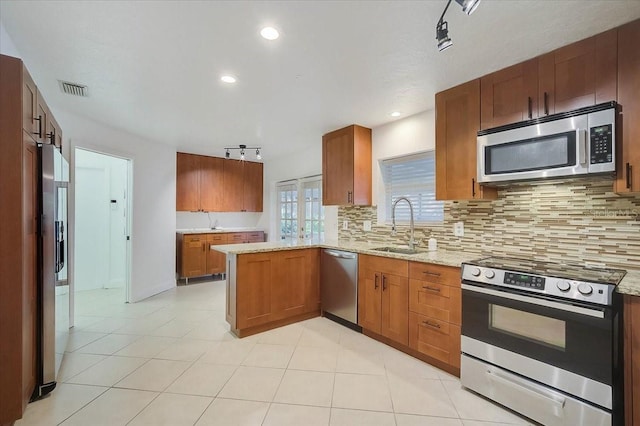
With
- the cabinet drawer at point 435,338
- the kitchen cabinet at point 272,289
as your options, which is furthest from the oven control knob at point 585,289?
the kitchen cabinet at point 272,289

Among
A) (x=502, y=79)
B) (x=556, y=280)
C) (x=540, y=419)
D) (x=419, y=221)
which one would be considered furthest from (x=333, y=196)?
(x=540, y=419)

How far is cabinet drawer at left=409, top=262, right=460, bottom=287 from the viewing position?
7.36 ft

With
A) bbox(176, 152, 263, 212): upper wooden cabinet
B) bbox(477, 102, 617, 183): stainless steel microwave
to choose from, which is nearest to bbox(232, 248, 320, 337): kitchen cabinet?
bbox(477, 102, 617, 183): stainless steel microwave

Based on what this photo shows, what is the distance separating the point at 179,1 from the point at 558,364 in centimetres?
288

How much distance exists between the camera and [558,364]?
1.68 metres

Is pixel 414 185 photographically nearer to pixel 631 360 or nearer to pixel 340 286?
pixel 340 286

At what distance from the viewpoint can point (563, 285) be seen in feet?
5.43

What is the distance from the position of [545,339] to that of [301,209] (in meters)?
3.97

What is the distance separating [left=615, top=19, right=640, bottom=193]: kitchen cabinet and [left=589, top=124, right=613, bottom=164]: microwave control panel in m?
0.07

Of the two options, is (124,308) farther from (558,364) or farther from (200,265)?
(558,364)

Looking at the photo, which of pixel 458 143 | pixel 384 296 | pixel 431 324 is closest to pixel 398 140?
pixel 458 143

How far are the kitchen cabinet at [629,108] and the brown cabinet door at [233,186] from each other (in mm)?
5442

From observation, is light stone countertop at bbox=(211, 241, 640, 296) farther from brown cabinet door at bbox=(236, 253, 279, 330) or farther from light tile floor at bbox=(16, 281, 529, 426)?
light tile floor at bbox=(16, 281, 529, 426)

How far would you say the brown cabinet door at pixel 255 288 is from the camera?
2938mm
